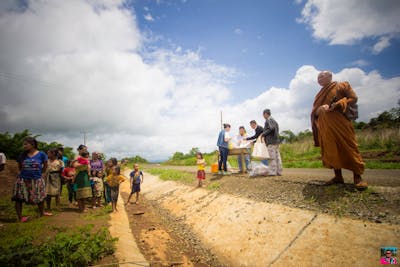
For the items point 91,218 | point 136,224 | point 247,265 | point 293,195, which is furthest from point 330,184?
point 91,218

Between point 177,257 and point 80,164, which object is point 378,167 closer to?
point 177,257

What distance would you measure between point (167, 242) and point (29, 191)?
3.73 m

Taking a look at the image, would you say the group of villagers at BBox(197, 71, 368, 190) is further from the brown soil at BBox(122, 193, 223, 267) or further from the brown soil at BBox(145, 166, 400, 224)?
the brown soil at BBox(122, 193, 223, 267)

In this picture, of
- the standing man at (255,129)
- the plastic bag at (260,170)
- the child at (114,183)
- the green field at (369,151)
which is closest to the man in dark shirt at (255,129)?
the standing man at (255,129)

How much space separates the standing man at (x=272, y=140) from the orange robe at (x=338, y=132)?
7.78 feet

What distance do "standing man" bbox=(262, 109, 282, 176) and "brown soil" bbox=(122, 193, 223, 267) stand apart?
3807 millimetres

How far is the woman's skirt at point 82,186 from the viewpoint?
6016 millimetres

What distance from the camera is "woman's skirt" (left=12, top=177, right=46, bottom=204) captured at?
16.0 feet

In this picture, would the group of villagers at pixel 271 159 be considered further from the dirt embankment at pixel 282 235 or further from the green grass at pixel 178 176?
the green grass at pixel 178 176

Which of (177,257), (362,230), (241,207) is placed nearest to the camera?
(362,230)

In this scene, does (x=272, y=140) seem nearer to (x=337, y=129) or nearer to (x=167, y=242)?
(x=337, y=129)

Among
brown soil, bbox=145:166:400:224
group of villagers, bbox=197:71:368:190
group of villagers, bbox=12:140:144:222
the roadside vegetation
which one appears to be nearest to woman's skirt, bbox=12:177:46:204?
group of villagers, bbox=12:140:144:222

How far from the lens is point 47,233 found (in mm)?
3848

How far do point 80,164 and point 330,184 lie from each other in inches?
280
